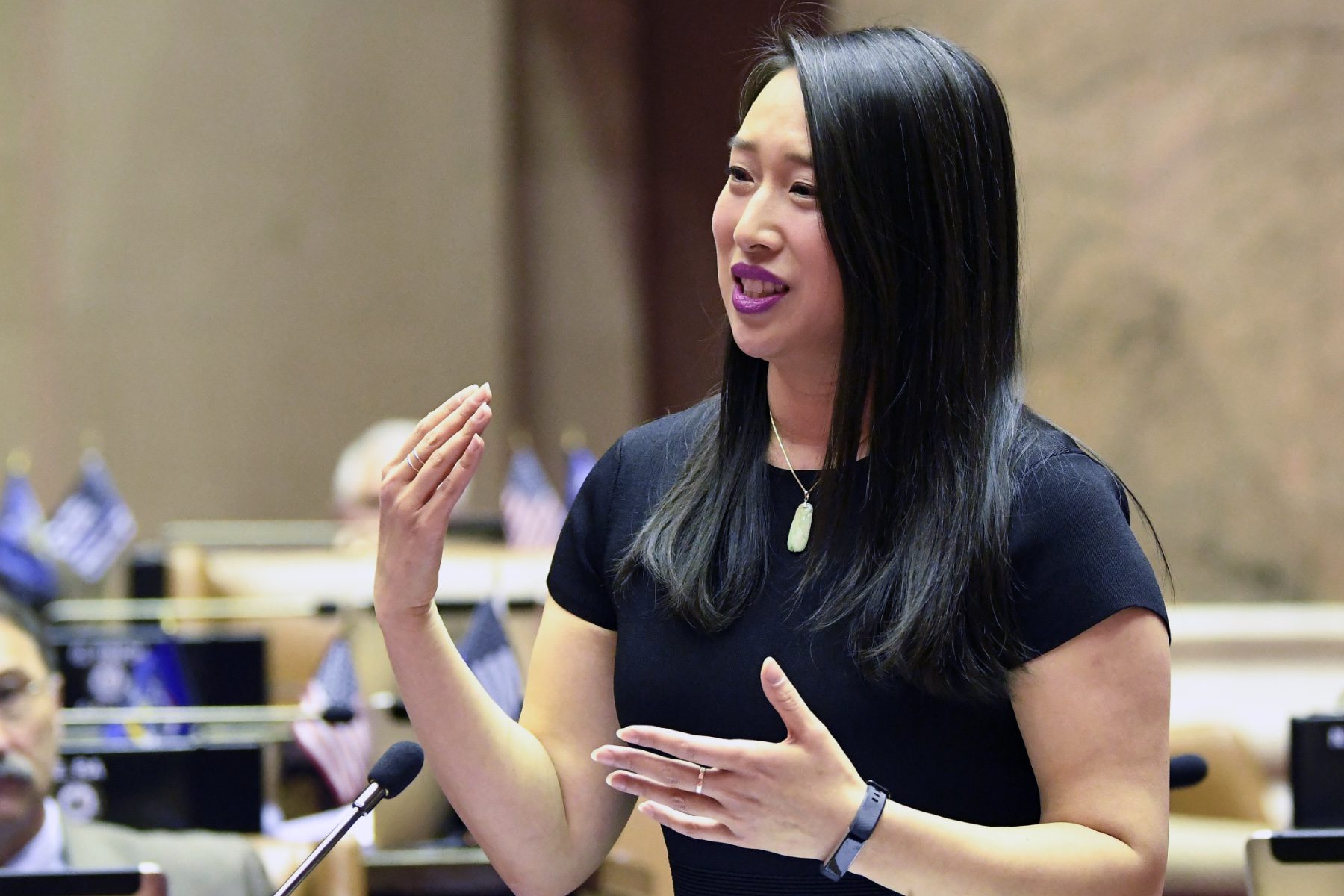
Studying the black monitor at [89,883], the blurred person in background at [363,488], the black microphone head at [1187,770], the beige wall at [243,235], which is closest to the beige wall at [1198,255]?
the blurred person in background at [363,488]

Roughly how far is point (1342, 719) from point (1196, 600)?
11.1ft

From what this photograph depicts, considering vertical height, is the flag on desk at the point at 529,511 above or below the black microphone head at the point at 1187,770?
below

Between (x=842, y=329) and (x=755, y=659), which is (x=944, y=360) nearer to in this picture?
(x=842, y=329)

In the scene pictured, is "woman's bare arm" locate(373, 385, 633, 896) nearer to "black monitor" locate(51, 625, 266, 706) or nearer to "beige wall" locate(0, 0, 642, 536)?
"black monitor" locate(51, 625, 266, 706)

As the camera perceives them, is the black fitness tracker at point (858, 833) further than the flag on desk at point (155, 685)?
No

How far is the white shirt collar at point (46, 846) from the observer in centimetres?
318

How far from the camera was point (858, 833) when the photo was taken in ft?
4.85

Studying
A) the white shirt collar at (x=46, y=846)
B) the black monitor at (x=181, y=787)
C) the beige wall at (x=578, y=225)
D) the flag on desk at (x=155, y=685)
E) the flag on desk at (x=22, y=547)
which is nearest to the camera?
the white shirt collar at (x=46, y=846)

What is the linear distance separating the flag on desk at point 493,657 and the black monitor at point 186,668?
138 cm

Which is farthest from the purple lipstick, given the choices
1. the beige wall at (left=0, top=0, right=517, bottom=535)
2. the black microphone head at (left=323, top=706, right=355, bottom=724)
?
the beige wall at (left=0, top=0, right=517, bottom=535)

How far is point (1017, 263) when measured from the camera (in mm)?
1790

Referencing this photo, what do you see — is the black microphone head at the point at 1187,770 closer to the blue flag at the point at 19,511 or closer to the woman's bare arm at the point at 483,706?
the woman's bare arm at the point at 483,706

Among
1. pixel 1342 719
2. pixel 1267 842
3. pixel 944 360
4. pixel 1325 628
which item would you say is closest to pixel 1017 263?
pixel 944 360

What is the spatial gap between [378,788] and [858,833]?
555 millimetres
